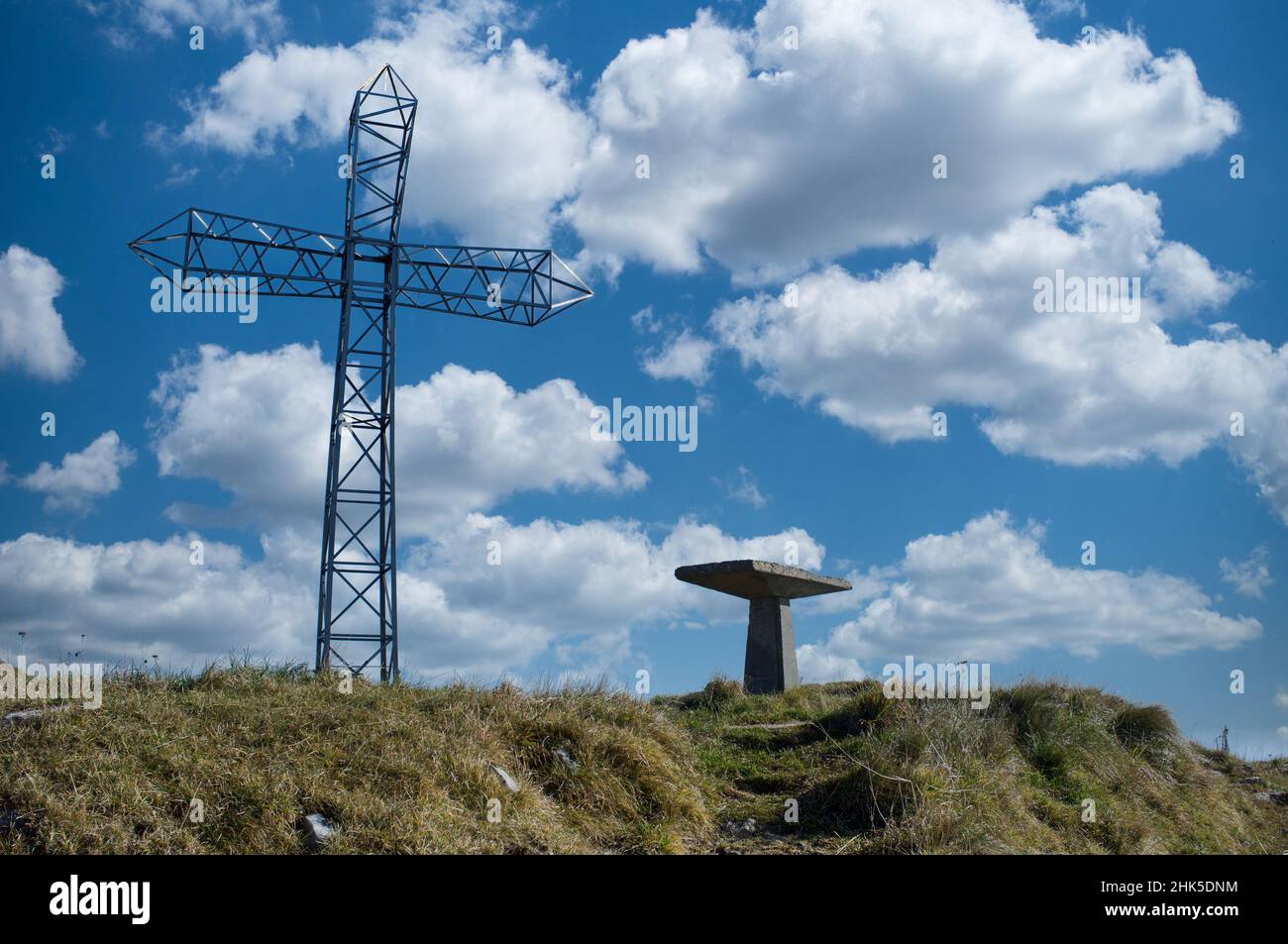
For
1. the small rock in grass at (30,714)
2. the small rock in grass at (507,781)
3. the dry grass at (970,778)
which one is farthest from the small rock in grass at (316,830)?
the dry grass at (970,778)

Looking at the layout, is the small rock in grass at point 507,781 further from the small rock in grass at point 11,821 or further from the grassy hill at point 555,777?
the small rock in grass at point 11,821

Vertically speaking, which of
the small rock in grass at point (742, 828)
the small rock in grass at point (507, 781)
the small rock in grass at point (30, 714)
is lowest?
the small rock in grass at point (742, 828)

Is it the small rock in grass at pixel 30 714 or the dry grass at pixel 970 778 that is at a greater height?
the small rock in grass at pixel 30 714

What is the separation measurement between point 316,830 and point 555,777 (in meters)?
2.29

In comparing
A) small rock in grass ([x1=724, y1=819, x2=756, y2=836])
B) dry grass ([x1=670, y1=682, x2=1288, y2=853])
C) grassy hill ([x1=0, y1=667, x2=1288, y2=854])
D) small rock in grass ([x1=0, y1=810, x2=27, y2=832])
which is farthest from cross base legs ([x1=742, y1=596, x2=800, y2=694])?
small rock in grass ([x1=0, y1=810, x2=27, y2=832])

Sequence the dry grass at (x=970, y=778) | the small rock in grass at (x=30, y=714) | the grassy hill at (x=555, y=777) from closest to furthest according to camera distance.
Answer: the grassy hill at (x=555, y=777) → the small rock in grass at (x=30, y=714) → the dry grass at (x=970, y=778)

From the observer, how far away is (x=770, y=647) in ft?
58.6

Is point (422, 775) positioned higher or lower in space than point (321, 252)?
lower

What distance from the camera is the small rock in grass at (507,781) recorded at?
8680mm

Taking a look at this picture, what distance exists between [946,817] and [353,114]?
16570mm

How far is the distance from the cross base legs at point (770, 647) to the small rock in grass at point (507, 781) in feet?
30.0
